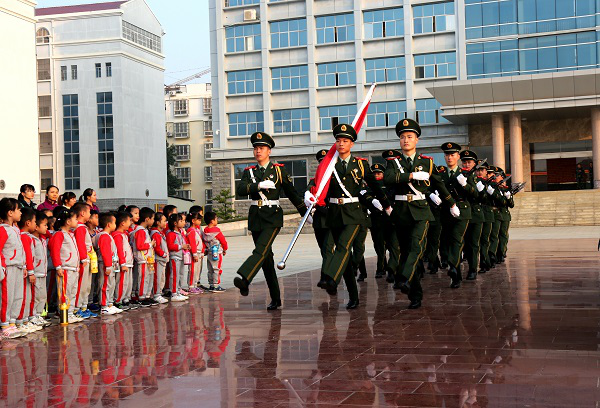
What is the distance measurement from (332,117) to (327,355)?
4484cm

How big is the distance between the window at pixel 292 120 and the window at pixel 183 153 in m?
29.0

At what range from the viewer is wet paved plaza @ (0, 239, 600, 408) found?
500 centimetres

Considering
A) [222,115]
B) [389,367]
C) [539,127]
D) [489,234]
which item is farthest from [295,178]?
[389,367]

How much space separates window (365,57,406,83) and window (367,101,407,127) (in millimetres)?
1450

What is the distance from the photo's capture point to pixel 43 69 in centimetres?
6425

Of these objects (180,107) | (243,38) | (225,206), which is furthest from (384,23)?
(180,107)

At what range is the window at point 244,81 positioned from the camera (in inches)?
2028

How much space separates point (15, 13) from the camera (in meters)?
49.1

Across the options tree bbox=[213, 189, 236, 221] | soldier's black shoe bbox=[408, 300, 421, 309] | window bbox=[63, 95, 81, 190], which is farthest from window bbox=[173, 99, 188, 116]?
soldier's black shoe bbox=[408, 300, 421, 309]

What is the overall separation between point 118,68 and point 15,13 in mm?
13904

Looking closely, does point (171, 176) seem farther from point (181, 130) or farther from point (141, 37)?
point (141, 37)

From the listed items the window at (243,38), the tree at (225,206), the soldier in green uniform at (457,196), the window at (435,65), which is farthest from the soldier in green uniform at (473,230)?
the window at (243,38)

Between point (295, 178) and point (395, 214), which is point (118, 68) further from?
point (395, 214)

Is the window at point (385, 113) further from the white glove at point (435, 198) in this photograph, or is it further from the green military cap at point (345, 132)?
the green military cap at point (345, 132)
